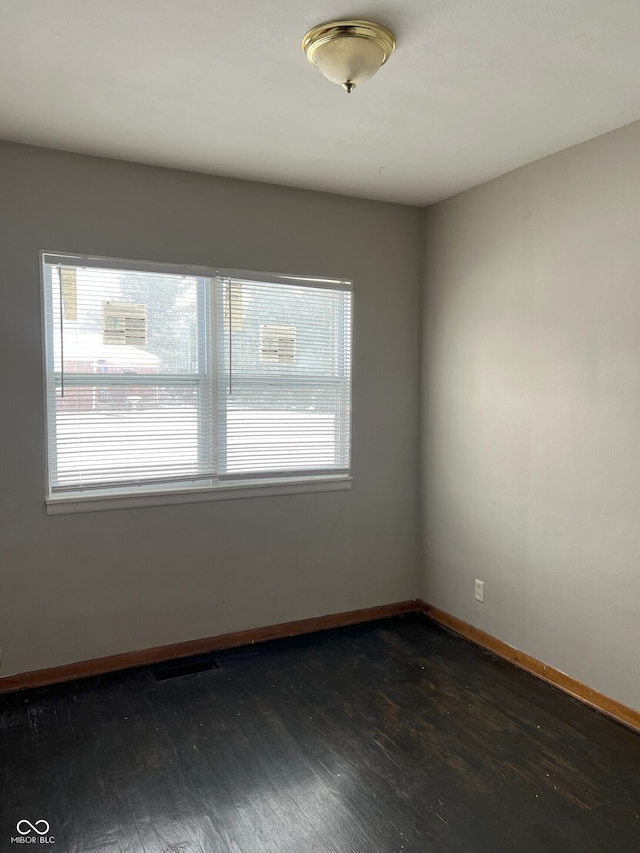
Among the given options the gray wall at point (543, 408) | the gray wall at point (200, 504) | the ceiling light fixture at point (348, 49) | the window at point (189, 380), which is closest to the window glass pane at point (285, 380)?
the window at point (189, 380)

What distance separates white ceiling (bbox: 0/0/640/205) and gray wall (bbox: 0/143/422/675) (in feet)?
0.71

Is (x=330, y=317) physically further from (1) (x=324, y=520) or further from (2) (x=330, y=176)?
(1) (x=324, y=520)

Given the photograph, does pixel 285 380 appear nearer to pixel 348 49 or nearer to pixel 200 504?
pixel 200 504

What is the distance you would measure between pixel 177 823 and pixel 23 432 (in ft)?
5.84

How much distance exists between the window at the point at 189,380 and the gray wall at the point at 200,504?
3.5 inches

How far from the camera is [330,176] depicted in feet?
10.6

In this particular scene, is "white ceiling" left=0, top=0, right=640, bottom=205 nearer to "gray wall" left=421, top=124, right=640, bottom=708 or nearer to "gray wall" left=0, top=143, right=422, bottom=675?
"gray wall" left=0, top=143, right=422, bottom=675

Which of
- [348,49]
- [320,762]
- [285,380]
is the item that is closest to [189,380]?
[285,380]

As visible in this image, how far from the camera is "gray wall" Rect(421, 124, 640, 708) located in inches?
104

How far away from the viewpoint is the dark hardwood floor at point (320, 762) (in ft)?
6.55

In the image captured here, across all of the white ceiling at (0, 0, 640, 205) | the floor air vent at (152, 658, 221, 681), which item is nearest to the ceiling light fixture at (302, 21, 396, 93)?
the white ceiling at (0, 0, 640, 205)

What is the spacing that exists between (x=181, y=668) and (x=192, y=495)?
2.89ft

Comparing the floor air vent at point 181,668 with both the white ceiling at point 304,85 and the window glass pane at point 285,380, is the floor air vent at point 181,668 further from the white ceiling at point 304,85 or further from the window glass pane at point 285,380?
the white ceiling at point 304,85

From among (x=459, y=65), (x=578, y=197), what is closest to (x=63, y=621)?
(x=459, y=65)
